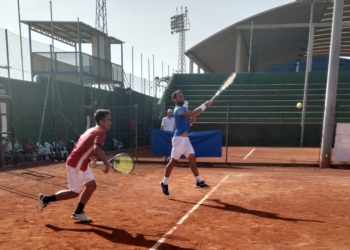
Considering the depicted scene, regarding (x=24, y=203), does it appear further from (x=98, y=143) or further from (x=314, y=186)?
(x=314, y=186)

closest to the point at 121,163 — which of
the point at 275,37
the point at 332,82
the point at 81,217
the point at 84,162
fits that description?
the point at 84,162

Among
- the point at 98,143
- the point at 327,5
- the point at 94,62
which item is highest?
the point at 327,5

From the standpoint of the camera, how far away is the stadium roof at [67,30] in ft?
61.1

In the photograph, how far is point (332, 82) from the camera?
32.4 feet

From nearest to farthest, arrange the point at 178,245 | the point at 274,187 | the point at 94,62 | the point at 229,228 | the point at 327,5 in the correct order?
the point at 178,245, the point at 229,228, the point at 274,187, the point at 94,62, the point at 327,5

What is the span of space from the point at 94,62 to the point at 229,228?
16.0m

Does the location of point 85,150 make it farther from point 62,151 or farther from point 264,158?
point 264,158

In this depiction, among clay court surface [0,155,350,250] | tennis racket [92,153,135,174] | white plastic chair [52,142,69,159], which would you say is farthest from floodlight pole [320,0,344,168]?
white plastic chair [52,142,69,159]

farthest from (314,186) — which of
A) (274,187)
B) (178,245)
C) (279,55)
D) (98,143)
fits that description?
(279,55)

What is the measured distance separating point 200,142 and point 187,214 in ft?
20.8

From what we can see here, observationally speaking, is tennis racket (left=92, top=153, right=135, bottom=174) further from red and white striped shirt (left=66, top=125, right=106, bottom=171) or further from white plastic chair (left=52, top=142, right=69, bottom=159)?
white plastic chair (left=52, top=142, right=69, bottom=159)

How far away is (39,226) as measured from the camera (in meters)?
4.40

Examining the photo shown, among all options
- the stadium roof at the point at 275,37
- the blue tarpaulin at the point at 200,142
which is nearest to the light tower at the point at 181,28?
the stadium roof at the point at 275,37

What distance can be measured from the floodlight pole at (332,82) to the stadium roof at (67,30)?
14514 millimetres
